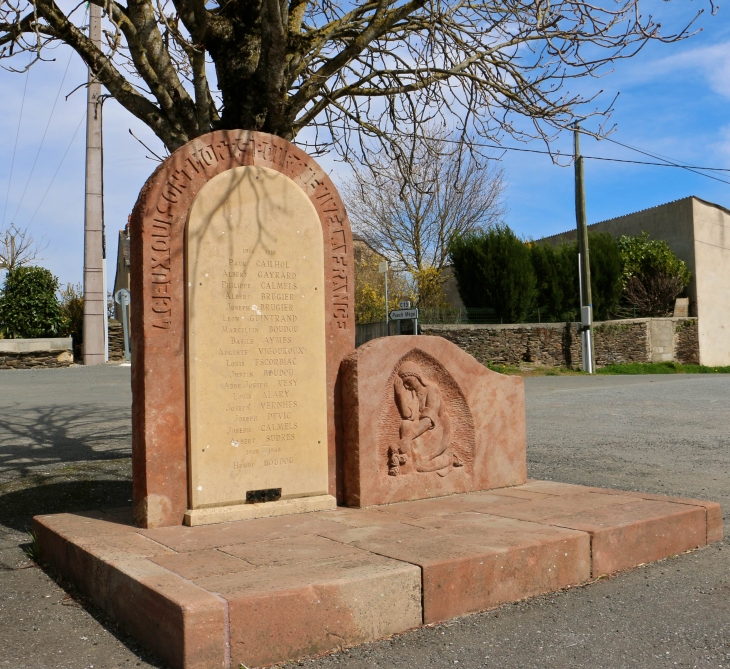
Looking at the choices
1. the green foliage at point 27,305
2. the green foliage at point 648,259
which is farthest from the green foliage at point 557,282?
the green foliage at point 27,305

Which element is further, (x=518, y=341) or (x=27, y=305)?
(x=518, y=341)

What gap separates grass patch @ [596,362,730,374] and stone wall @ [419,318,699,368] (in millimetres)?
581

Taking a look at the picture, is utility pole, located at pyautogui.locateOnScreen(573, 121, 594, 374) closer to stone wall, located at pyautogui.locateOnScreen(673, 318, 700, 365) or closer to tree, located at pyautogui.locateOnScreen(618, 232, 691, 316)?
tree, located at pyautogui.locateOnScreen(618, 232, 691, 316)

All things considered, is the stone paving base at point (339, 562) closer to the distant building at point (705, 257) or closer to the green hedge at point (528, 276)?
the green hedge at point (528, 276)

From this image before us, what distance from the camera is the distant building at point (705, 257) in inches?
1047

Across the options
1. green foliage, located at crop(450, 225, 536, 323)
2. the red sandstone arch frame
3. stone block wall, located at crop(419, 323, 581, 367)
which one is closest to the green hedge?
green foliage, located at crop(450, 225, 536, 323)

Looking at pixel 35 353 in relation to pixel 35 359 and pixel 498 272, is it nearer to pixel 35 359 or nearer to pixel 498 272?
pixel 35 359

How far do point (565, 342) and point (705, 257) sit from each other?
249 inches

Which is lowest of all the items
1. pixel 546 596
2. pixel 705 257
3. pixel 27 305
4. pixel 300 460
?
pixel 546 596

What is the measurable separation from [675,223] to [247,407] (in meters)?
25.8

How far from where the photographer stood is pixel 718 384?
15828mm

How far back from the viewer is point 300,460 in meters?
4.75

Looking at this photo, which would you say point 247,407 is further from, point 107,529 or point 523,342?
point 523,342

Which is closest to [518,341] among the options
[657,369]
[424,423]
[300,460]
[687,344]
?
[657,369]
